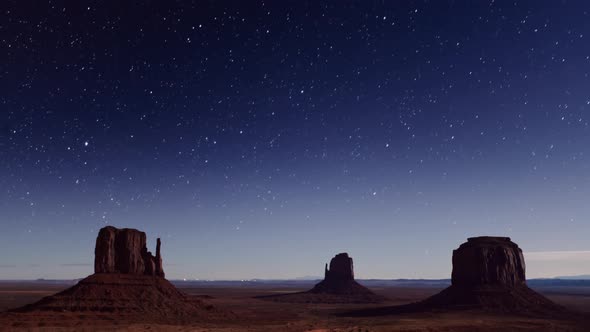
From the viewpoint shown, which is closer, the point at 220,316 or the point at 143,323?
the point at 143,323

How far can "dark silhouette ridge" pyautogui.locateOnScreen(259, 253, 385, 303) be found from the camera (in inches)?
5955

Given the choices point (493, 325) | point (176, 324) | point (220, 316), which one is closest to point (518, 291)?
point (493, 325)

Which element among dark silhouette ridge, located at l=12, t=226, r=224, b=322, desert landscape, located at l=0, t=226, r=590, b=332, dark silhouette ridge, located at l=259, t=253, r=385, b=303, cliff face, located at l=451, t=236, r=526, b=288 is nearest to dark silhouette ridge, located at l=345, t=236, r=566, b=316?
cliff face, located at l=451, t=236, r=526, b=288

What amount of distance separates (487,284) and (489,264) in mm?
3815

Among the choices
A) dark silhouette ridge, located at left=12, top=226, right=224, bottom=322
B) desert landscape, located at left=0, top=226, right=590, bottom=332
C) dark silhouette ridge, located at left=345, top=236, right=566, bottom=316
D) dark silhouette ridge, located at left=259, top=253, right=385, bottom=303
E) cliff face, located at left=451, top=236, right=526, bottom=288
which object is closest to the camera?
desert landscape, located at left=0, top=226, right=590, bottom=332

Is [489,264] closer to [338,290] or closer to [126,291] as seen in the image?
[126,291]

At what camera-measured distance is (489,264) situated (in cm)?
9906

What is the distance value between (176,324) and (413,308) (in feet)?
165

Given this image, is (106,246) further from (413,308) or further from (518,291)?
(518,291)

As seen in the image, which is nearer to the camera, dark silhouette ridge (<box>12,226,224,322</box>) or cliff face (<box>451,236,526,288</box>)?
dark silhouette ridge (<box>12,226,224,322</box>)

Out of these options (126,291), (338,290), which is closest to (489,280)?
(126,291)

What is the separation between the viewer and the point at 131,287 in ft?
246

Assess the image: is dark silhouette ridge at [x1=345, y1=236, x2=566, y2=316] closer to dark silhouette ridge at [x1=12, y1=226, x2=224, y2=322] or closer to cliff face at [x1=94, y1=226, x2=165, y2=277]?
dark silhouette ridge at [x1=12, y1=226, x2=224, y2=322]

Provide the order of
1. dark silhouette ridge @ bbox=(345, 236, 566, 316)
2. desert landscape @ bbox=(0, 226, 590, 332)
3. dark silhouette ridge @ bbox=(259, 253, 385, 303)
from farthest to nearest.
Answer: dark silhouette ridge @ bbox=(259, 253, 385, 303)
dark silhouette ridge @ bbox=(345, 236, 566, 316)
desert landscape @ bbox=(0, 226, 590, 332)
